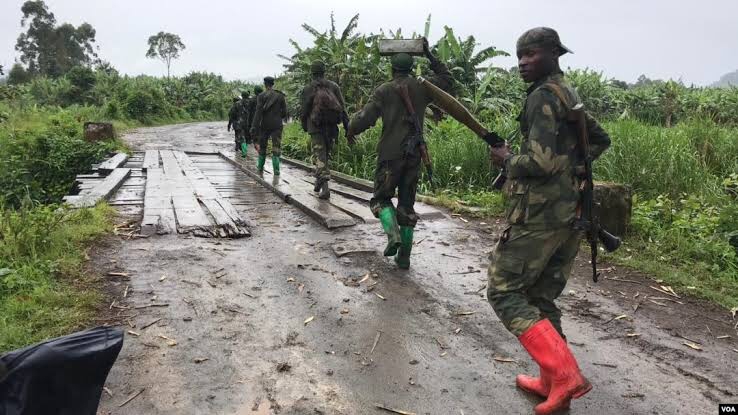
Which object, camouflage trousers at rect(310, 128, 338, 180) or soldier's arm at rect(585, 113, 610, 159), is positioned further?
camouflage trousers at rect(310, 128, 338, 180)

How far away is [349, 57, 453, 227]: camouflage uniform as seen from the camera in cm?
472

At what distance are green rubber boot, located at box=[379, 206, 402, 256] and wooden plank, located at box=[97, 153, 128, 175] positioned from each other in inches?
329

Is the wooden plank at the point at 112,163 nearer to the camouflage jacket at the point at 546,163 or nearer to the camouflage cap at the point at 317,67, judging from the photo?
the camouflage cap at the point at 317,67

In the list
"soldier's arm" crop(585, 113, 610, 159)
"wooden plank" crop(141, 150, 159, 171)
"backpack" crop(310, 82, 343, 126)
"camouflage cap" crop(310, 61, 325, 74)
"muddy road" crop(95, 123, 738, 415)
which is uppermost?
"camouflage cap" crop(310, 61, 325, 74)

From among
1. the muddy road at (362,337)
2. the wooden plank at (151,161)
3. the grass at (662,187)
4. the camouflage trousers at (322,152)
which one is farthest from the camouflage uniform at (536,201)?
the wooden plank at (151,161)

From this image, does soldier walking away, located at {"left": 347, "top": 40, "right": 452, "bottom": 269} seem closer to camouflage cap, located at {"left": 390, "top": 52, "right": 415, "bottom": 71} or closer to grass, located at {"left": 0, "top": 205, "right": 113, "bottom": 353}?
camouflage cap, located at {"left": 390, "top": 52, "right": 415, "bottom": 71}

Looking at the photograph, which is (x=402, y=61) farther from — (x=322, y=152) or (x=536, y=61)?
(x=322, y=152)

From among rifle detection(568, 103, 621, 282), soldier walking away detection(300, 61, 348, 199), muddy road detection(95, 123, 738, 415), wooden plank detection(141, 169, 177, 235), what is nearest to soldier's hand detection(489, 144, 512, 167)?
rifle detection(568, 103, 621, 282)

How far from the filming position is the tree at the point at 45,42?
44.1 m

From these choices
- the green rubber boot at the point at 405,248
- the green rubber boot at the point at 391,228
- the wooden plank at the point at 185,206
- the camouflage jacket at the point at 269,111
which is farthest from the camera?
the camouflage jacket at the point at 269,111

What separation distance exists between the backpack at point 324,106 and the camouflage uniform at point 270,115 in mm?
2426

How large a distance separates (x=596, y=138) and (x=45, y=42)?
53924 millimetres

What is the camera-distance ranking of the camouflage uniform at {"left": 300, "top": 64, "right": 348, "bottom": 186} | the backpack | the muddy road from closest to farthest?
1. the muddy road
2. the backpack
3. the camouflage uniform at {"left": 300, "top": 64, "right": 348, "bottom": 186}

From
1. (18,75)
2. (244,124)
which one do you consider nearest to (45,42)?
(18,75)
